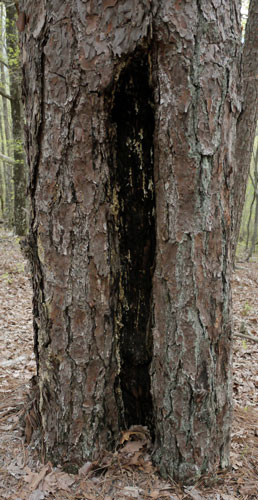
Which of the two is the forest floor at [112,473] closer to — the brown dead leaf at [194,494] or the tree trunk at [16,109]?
the brown dead leaf at [194,494]

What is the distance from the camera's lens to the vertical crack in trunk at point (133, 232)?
1.71 metres

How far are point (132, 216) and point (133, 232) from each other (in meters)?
0.09

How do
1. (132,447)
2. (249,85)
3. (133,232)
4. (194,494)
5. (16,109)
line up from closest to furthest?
(194,494) → (133,232) → (132,447) → (249,85) → (16,109)

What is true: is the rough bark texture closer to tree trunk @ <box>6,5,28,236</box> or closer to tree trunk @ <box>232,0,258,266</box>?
tree trunk @ <box>232,0,258,266</box>

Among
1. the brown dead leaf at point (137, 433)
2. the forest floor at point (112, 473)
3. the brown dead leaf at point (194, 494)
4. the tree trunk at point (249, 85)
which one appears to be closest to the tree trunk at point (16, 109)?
the tree trunk at point (249, 85)

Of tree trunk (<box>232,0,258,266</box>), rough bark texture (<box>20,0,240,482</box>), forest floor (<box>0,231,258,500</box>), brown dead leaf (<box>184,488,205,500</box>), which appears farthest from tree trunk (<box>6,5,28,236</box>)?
brown dead leaf (<box>184,488,205,500</box>)

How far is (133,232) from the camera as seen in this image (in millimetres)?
1913

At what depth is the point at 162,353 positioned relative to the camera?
1.79 m

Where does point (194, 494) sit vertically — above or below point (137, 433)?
below

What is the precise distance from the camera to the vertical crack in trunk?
1.71 meters

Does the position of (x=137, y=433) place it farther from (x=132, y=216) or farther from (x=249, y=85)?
(x=249, y=85)

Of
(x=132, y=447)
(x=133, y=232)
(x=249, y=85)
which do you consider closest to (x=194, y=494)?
(x=132, y=447)

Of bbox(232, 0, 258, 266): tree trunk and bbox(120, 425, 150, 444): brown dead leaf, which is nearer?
bbox(120, 425, 150, 444): brown dead leaf

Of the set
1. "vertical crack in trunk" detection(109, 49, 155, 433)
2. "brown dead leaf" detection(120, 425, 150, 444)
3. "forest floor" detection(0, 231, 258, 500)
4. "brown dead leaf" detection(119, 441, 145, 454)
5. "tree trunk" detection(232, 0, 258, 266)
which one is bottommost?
"forest floor" detection(0, 231, 258, 500)
